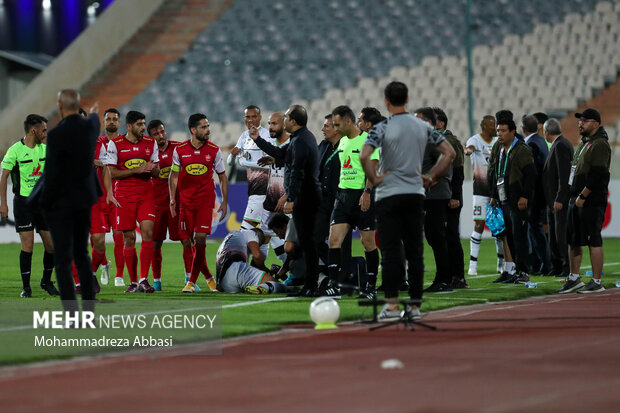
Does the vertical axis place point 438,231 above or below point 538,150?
below

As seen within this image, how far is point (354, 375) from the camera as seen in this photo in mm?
7180

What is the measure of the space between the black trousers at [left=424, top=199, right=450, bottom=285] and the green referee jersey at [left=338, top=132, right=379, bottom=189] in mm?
1331

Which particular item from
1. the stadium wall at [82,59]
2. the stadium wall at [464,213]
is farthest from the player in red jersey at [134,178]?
the stadium wall at [82,59]

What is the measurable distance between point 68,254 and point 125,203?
4.75 meters

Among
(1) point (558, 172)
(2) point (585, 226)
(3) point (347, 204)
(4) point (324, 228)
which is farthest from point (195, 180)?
(2) point (585, 226)

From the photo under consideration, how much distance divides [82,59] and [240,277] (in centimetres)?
2631

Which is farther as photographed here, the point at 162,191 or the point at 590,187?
the point at 162,191

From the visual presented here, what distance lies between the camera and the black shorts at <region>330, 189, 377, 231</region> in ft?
42.9

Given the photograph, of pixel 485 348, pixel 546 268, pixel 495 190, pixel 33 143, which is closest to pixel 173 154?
pixel 33 143

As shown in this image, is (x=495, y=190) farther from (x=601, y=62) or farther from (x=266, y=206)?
(x=601, y=62)

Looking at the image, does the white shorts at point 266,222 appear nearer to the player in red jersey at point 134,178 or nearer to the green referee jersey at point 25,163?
the player in red jersey at point 134,178

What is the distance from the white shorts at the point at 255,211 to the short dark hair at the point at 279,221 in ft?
1.12

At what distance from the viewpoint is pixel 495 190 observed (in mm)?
15930

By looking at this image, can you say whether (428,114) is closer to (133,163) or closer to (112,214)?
(133,163)
